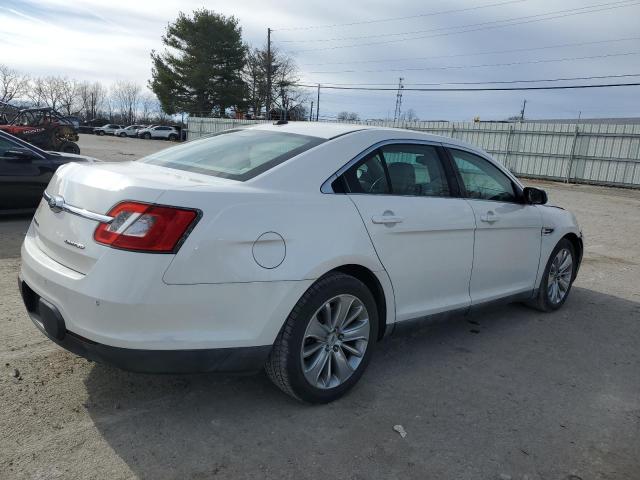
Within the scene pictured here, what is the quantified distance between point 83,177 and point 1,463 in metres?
1.43

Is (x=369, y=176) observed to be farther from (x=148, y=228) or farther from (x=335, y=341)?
(x=148, y=228)

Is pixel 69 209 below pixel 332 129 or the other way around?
below

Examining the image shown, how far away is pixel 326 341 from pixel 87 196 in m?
1.51

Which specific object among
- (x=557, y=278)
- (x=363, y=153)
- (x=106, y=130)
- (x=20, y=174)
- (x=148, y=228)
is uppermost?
(x=363, y=153)

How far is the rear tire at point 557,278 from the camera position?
512 cm

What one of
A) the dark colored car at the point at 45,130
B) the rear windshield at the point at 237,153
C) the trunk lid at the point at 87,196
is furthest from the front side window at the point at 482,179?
the dark colored car at the point at 45,130

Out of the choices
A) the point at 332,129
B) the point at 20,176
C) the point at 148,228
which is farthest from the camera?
the point at 20,176

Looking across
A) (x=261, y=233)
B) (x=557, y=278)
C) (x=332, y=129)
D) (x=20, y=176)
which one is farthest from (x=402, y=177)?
(x=20, y=176)

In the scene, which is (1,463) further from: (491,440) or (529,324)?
(529,324)

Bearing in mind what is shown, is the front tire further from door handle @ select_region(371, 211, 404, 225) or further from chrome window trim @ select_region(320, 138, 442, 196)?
chrome window trim @ select_region(320, 138, 442, 196)

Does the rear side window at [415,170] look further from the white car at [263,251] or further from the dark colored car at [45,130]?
the dark colored car at [45,130]

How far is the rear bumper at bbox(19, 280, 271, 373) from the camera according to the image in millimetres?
2500

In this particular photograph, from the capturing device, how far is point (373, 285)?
3340 mm

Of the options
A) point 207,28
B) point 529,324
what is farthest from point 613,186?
point 207,28
